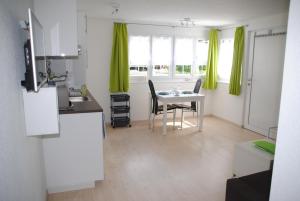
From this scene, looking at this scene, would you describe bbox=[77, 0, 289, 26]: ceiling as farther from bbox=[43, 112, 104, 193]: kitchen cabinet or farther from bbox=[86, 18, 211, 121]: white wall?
bbox=[43, 112, 104, 193]: kitchen cabinet

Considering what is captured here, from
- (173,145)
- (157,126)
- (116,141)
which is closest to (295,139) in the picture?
(173,145)

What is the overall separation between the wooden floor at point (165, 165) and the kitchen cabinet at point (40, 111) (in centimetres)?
128

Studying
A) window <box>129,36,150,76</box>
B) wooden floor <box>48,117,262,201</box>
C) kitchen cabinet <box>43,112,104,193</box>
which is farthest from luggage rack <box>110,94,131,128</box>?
kitchen cabinet <box>43,112,104,193</box>

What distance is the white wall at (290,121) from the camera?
0.75 m

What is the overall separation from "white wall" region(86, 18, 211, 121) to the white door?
1.64 m

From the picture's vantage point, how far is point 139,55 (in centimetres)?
541

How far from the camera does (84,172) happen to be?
8.53 ft

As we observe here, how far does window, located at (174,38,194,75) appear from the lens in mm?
5715

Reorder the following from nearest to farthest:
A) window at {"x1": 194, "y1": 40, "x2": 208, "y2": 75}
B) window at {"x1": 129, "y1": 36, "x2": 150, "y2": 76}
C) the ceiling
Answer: the ceiling → window at {"x1": 129, "y1": 36, "x2": 150, "y2": 76} → window at {"x1": 194, "y1": 40, "x2": 208, "y2": 75}

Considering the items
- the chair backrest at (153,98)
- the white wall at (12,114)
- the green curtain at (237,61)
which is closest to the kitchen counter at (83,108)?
the white wall at (12,114)

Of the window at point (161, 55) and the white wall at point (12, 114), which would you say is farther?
the window at point (161, 55)

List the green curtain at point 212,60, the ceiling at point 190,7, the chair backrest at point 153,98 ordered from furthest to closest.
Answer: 1. the green curtain at point 212,60
2. the chair backrest at point 153,98
3. the ceiling at point 190,7

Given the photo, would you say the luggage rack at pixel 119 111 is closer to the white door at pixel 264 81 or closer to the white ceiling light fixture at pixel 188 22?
the white ceiling light fixture at pixel 188 22

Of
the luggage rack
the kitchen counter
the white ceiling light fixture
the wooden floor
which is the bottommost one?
the wooden floor
